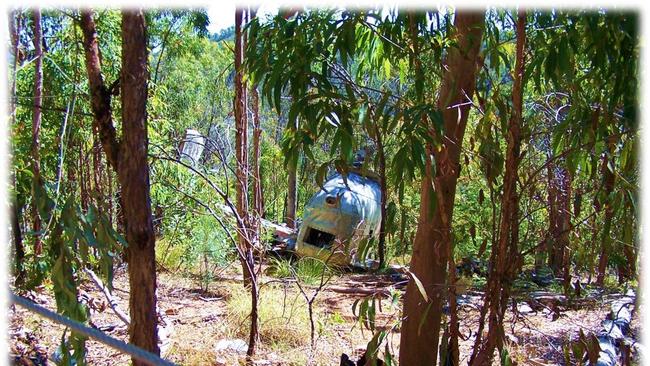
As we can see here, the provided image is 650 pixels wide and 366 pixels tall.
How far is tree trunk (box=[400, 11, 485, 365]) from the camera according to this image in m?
2.63

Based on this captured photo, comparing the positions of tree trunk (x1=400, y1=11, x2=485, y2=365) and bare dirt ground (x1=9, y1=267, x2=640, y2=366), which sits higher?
tree trunk (x1=400, y1=11, x2=485, y2=365)

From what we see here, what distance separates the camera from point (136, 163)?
2.14 meters

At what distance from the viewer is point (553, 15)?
7.61ft

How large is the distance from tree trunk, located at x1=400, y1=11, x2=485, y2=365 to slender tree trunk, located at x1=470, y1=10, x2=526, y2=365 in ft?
0.72

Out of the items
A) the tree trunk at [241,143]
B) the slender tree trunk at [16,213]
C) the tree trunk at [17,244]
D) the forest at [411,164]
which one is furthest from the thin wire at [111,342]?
the tree trunk at [241,143]

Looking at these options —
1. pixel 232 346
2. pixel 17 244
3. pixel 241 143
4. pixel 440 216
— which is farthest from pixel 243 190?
pixel 440 216

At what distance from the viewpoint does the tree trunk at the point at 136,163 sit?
83.6 inches

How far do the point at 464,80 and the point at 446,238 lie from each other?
75cm

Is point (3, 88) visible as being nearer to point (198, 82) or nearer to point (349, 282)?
point (349, 282)

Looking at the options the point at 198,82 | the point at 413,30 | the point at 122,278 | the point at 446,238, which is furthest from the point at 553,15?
the point at 198,82

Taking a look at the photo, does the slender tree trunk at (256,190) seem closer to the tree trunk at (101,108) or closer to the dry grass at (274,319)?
the dry grass at (274,319)

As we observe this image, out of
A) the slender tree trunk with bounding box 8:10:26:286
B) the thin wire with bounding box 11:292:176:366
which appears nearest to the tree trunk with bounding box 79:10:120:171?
the slender tree trunk with bounding box 8:10:26:286

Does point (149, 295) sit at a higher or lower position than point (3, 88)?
lower

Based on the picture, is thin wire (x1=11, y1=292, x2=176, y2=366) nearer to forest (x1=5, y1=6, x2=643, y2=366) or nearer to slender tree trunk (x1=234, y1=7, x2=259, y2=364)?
forest (x1=5, y1=6, x2=643, y2=366)
